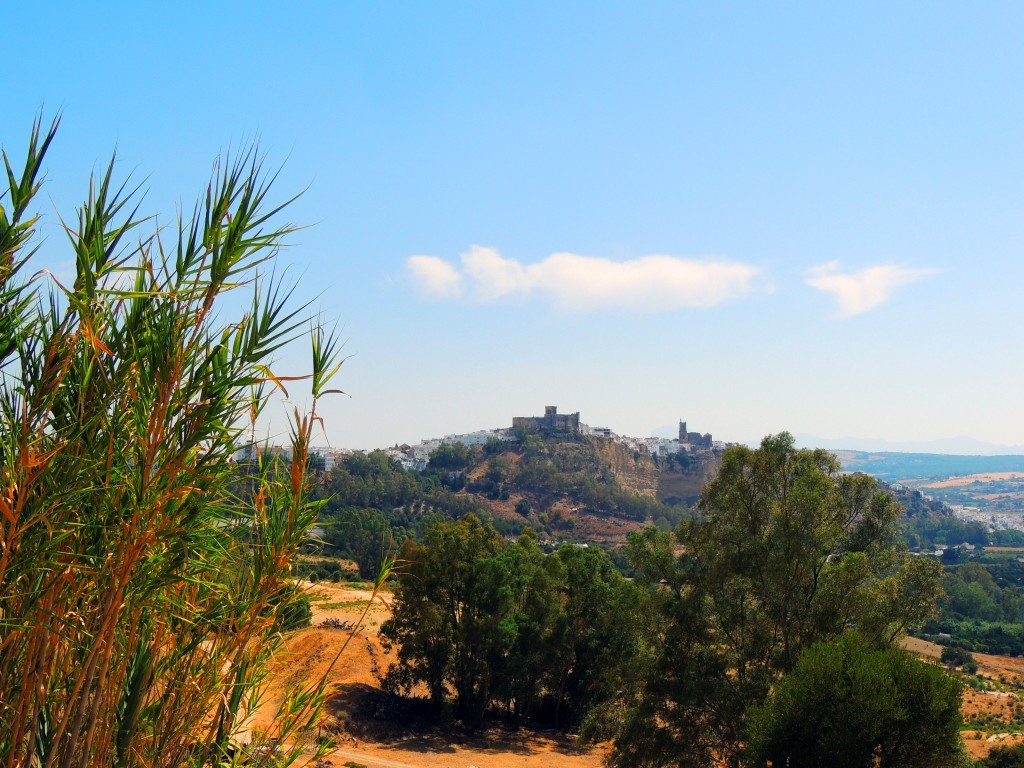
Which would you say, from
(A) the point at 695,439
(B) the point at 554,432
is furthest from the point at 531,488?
(A) the point at 695,439

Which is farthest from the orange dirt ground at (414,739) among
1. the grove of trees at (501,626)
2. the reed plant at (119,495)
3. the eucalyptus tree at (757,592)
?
the reed plant at (119,495)

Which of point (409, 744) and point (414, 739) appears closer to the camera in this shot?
point (409, 744)

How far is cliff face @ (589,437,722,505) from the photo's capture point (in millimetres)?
121688

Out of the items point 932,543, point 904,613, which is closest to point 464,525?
point 904,613

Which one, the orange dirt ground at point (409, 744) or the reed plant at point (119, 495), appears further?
the orange dirt ground at point (409, 744)

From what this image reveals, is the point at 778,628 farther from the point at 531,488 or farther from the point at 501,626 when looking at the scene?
the point at 531,488

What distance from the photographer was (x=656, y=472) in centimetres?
12925

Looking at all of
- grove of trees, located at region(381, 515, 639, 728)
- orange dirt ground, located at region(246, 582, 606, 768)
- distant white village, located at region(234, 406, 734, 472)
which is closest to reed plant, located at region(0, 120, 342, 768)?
orange dirt ground, located at region(246, 582, 606, 768)

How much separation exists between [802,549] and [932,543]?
131 meters

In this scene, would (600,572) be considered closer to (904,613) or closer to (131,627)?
(904,613)

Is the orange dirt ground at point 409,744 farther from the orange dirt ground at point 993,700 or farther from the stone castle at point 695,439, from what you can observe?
the stone castle at point 695,439

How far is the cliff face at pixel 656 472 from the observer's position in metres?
122

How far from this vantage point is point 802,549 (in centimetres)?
1386

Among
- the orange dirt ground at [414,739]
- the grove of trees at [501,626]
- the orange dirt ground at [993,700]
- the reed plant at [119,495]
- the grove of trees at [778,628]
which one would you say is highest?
the reed plant at [119,495]
